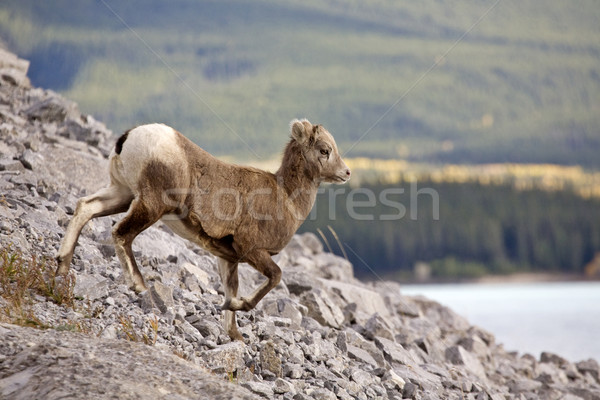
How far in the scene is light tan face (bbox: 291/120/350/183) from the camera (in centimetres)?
941

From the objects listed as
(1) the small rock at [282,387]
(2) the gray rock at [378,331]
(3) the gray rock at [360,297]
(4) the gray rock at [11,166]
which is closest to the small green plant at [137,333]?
(1) the small rock at [282,387]

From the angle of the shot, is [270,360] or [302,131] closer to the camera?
[270,360]

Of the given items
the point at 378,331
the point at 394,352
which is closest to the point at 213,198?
the point at 394,352

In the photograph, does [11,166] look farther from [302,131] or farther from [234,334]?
[302,131]

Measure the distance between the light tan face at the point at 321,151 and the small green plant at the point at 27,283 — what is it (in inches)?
136

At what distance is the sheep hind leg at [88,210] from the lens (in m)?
8.66

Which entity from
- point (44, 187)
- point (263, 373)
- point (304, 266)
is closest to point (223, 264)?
point (263, 373)

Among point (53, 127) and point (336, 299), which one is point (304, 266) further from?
point (53, 127)

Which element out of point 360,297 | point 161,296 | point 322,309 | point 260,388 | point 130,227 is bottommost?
point 260,388

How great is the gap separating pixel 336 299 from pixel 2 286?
6.38m

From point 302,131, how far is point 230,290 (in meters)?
2.29

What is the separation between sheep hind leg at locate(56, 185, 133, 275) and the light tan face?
2.37 m

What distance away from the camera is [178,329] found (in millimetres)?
8930

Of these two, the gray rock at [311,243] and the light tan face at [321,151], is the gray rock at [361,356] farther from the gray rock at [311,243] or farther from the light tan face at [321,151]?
the gray rock at [311,243]
